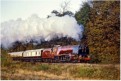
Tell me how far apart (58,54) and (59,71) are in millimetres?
267

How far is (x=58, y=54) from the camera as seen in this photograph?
6.23 m

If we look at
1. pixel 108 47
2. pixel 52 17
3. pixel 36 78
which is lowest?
pixel 36 78

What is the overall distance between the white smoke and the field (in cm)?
34

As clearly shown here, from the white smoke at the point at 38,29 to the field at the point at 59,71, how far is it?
338mm

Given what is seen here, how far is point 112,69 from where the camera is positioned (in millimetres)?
5973

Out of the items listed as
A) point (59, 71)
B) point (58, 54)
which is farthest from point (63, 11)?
point (59, 71)

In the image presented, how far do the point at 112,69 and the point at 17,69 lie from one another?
1.25 metres

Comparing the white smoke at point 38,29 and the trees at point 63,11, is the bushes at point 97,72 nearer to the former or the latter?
the white smoke at point 38,29

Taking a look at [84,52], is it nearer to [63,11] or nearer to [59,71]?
[59,71]

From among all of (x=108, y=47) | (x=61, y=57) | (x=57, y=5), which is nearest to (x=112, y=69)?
(x=108, y=47)

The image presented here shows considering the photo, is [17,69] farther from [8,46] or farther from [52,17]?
[52,17]

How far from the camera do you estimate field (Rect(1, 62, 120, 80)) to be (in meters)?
5.98

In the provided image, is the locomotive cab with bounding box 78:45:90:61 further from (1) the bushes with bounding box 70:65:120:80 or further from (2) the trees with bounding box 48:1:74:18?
(2) the trees with bounding box 48:1:74:18

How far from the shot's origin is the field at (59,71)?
5980 mm
